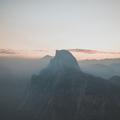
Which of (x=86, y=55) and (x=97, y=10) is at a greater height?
(x=97, y=10)

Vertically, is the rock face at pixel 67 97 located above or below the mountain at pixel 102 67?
below

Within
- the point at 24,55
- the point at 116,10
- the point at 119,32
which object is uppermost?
the point at 116,10

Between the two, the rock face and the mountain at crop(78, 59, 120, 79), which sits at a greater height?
the mountain at crop(78, 59, 120, 79)

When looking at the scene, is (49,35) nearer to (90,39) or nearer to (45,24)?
(45,24)

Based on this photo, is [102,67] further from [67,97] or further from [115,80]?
[67,97]

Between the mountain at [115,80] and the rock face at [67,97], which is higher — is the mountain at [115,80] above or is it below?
above

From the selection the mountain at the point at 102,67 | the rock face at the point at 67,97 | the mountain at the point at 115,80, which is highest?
the mountain at the point at 102,67

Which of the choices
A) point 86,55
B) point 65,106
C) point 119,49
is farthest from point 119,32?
point 65,106
